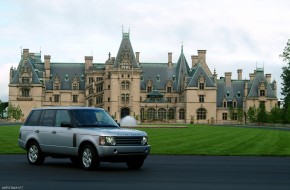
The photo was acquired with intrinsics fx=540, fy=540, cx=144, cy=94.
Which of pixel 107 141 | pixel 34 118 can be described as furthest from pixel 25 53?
pixel 107 141

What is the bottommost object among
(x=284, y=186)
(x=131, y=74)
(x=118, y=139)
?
(x=284, y=186)

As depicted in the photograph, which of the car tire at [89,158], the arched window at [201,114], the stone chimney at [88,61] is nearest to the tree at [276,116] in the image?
the arched window at [201,114]

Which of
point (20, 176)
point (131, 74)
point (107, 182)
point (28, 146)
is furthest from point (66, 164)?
point (131, 74)

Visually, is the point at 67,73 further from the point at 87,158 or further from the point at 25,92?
the point at 87,158

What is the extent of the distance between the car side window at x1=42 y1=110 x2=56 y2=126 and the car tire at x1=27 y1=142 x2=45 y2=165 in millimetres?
834

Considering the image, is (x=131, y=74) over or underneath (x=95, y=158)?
over

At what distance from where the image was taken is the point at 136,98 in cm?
11462

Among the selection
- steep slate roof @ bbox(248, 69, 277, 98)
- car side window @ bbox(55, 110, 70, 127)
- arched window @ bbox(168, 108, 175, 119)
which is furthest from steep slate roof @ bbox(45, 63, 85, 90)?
car side window @ bbox(55, 110, 70, 127)

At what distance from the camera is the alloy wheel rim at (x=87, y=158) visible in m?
17.2

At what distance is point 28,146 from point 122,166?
3.52 metres

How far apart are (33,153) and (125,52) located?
310 feet

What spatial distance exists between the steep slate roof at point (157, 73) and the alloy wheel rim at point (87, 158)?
106 meters

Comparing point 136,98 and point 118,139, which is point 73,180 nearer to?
point 118,139

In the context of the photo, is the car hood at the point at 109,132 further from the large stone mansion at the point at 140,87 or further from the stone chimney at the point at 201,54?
the stone chimney at the point at 201,54
